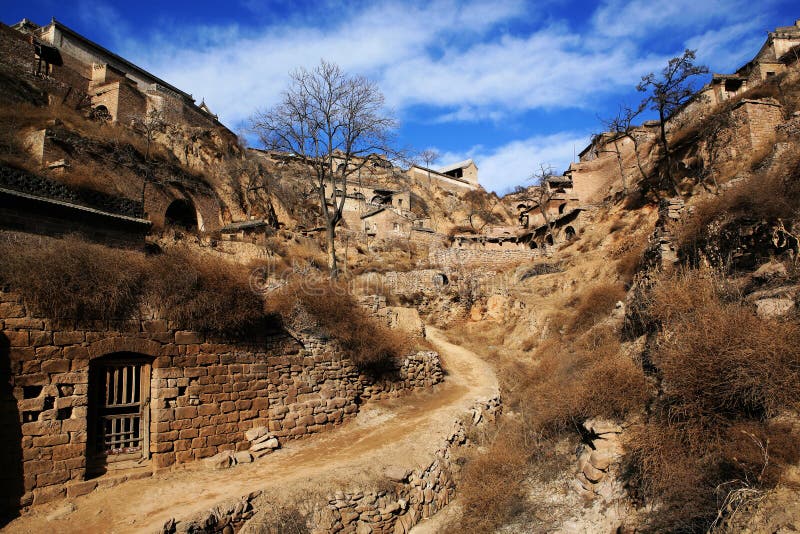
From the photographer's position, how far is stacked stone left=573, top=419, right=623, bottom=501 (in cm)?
760

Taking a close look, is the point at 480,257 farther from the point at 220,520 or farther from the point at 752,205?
the point at 220,520

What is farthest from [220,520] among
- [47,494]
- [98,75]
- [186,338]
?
[98,75]

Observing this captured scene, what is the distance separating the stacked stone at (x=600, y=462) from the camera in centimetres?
760

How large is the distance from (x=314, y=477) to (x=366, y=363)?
4551 mm

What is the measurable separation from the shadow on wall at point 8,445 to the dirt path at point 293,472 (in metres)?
0.31

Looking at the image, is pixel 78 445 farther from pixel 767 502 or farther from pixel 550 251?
pixel 550 251

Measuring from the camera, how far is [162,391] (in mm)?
9438

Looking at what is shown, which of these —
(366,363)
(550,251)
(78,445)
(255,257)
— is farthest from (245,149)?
(78,445)

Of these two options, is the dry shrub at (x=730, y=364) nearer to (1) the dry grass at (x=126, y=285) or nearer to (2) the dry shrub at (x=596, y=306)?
(2) the dry shrub at (x=596, y=306)

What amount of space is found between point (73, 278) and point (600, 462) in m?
9.87

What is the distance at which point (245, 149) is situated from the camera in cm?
4169

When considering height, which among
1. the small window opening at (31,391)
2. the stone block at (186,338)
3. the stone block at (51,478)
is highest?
the stone block at (186,338)

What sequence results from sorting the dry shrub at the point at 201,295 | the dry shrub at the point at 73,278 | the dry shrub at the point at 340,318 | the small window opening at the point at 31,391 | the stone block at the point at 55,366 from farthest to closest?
the dry shrub at the point at 340,318 < the dry shrub at the point at 201,295 < the dry shrub at the point at 73,278 < the stone block at the point at 55,366 < the small window opening at the point at 31,391

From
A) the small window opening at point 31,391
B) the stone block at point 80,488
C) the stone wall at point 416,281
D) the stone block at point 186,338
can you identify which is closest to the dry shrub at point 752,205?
the stone block at point 186,338
